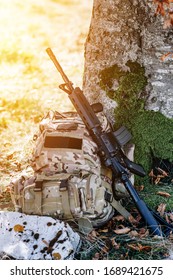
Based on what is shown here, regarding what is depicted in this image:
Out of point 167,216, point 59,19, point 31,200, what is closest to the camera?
point 31,200

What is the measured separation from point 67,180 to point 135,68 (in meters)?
1.51

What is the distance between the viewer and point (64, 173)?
16.4 feet

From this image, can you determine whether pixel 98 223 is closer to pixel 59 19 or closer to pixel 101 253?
pixel 101 253

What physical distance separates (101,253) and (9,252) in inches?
33.1

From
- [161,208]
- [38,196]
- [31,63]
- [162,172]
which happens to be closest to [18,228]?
[38,196]

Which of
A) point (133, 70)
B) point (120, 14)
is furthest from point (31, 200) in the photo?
point (120, 14)

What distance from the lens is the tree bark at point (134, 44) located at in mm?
5406

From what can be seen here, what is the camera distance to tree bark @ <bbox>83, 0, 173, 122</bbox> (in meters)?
5.41

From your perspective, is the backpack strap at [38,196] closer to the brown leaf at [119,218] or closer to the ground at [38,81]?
the ground at [38,81]

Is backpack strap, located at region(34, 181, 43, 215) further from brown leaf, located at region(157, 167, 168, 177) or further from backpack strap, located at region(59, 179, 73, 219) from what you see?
brown leaf, located at region(157, 167, 168, 177)

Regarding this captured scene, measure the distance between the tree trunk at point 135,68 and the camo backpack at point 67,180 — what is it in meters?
0.65

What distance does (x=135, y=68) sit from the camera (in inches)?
219

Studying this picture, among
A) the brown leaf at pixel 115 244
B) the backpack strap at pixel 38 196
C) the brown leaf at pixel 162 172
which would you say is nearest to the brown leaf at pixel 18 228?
the backpack strap at pixel 38 196

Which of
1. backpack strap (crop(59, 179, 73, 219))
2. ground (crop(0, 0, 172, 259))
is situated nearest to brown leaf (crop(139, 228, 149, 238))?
ground (crop(0, 0, 172, 259))
